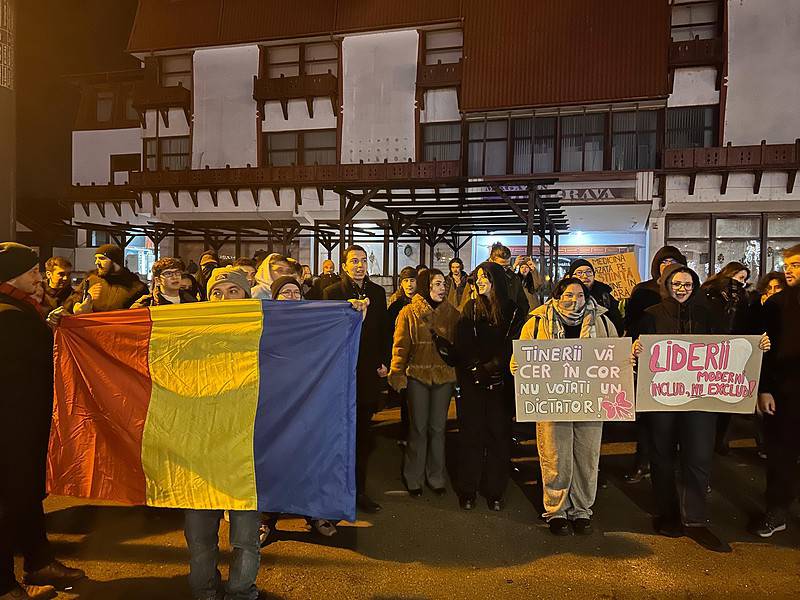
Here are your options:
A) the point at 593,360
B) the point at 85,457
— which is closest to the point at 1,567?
the point at 85,457

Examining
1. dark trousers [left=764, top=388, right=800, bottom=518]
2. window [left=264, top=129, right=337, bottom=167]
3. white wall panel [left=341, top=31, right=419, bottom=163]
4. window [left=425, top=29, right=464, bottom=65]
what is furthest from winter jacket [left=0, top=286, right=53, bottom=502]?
window [left=425, top=29, right=464, bottom=65]

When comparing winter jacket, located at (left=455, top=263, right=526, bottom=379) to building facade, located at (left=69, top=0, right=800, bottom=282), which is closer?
winter jacket, located at (left=455, top=263, right=526, bottom=379)

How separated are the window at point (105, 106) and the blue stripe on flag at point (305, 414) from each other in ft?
94.7

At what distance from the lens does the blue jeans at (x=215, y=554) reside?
3.13 metres

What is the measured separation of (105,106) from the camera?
27656 millimetres

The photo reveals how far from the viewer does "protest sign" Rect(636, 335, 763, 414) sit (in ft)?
13.7

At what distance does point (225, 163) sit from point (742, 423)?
21.0 metres

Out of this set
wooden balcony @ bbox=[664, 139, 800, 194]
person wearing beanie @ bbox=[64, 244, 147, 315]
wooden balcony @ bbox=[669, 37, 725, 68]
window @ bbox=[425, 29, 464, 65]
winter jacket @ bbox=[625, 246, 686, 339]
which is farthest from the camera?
window @ bbox=[425, 29, 464, 65]

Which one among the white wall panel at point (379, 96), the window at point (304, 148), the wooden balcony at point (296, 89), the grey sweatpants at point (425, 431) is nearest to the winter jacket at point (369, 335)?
the grey sweatpants at point (425, 431)

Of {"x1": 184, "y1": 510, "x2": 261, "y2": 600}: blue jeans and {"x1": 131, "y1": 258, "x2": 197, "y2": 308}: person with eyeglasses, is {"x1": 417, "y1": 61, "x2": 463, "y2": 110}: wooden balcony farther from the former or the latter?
{"x1": 184, "y1": 510, "x2": 261, "y2": 600}: blue jeans

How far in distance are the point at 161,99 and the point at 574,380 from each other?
2472 centimetres

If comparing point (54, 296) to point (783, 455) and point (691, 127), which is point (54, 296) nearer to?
point (783, 455)

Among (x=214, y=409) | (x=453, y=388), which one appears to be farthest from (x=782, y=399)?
(x=214, y=409)

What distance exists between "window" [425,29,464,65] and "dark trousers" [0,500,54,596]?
20.9 m
